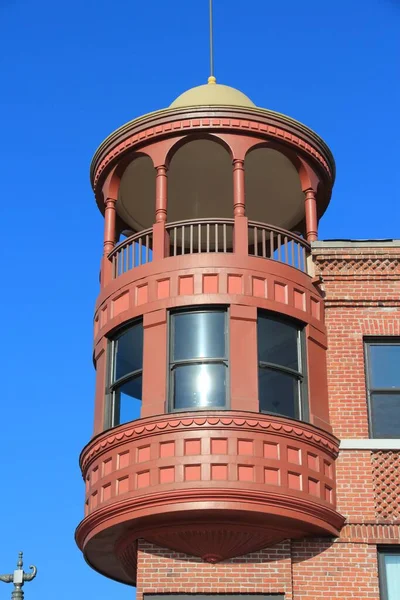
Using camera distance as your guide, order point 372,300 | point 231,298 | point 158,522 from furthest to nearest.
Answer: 1. point 372,300
2. point 231,298
3. point 158,522

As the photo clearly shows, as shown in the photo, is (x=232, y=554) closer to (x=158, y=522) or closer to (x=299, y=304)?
(x=158, y=522)

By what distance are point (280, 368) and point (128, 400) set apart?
299cm

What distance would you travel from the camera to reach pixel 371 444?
2111cm

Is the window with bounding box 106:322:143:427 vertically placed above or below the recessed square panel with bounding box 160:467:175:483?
above

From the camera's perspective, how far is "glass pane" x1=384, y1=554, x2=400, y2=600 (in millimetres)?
20078

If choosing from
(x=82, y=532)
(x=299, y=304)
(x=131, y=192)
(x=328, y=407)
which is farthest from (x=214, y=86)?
(x=82, y=532)

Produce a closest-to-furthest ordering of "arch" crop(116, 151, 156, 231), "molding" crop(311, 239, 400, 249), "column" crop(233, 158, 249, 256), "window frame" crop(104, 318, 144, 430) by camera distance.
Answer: "window frame" crop(104, 318, 144, 430)
"column" crop(233, 158, 249, 256)
"molding" crop(311, 239, 400, 249)
"arch" crop(116, 151, 156, 231)

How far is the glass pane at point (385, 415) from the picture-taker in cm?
2157

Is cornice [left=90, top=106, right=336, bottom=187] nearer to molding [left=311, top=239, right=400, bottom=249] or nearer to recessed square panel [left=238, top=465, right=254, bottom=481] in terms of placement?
molding [left=311, top=239, right=400, bottom=249]

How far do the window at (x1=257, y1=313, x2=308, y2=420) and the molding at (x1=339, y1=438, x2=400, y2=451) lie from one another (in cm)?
100

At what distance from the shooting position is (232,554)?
20.0m

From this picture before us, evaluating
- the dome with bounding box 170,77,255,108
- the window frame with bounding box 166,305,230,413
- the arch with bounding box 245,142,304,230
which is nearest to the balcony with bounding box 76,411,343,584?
the window frame with bounding box 166,305,230,413

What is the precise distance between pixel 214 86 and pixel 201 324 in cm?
727

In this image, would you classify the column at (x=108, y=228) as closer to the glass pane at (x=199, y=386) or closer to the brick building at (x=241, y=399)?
the brick building at (x=241, y=399)
